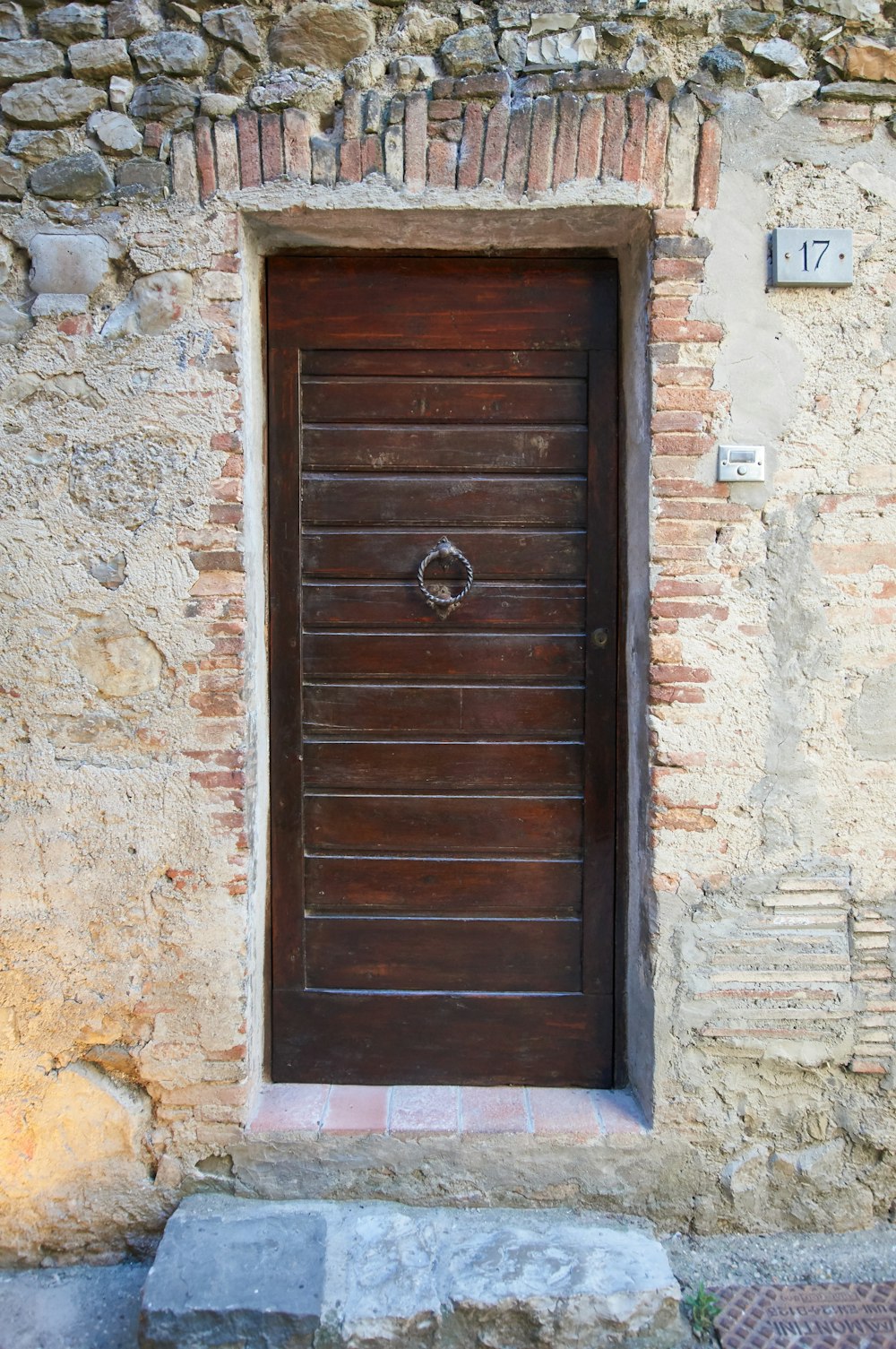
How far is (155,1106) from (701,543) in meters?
2.18

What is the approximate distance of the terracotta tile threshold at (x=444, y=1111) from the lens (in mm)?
2428

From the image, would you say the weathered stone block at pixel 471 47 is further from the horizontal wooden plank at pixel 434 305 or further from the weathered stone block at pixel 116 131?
the weathered stone block at pixel 116 131

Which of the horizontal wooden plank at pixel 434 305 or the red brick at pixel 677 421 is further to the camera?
the horizontal wooden plank at pixel 434 305

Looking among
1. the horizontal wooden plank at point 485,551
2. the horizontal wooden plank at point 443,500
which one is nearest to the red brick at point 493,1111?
the horizontal wooden plank at point 485,551

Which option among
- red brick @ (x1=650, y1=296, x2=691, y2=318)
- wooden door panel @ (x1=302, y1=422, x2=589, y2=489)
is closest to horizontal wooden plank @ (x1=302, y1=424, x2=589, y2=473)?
wooden door panel @ (x1=302, y1=422, x2=589, y2=489)

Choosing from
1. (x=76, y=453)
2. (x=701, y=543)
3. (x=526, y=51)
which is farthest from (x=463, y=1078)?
(x=526, y=51)

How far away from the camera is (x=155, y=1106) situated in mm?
2457

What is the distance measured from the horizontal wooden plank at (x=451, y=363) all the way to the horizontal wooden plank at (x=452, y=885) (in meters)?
1.44

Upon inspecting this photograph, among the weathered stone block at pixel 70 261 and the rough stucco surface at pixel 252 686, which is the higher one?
the weathered stone block at pixel 70 261

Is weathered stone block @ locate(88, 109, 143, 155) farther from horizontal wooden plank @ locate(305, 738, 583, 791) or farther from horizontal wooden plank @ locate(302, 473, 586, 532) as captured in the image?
horizontal wooden plank @ locate(305, 738, 583, 791)

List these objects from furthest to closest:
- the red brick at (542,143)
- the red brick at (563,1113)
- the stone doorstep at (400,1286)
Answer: the red brick at (563,1113)
the red brick at (542,143)
the stone doorstep at (400,1286)

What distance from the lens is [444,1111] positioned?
250 centimetres

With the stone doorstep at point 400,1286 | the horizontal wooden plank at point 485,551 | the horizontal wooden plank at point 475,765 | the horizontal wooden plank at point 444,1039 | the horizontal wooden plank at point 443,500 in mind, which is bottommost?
the stone doorstep at point 400,1286

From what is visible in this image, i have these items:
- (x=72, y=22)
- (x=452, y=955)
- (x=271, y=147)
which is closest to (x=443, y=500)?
(x=271, y=147)
